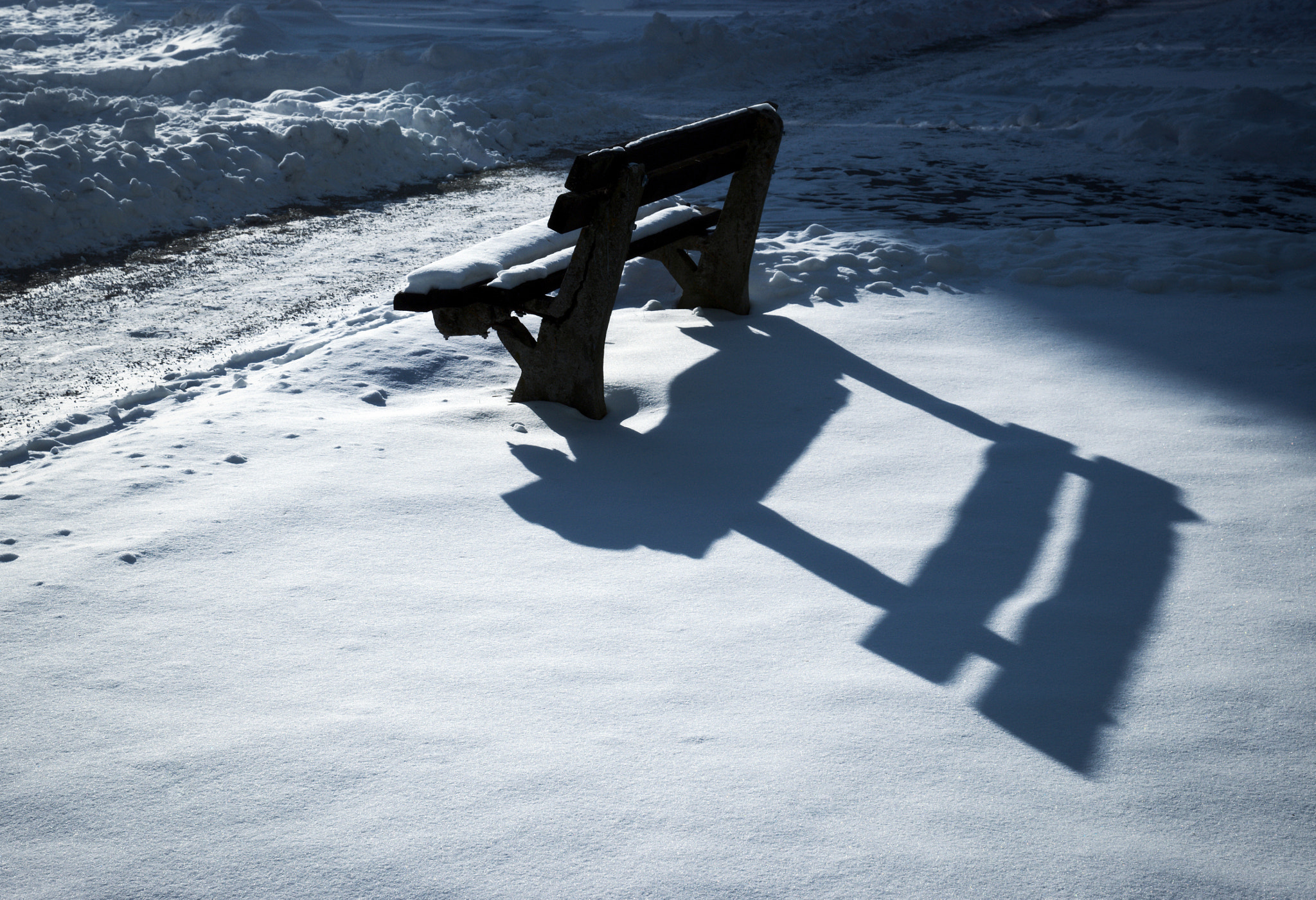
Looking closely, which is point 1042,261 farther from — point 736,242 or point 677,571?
point 677,571

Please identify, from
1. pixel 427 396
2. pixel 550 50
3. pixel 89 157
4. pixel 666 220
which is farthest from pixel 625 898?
pixel 550 50

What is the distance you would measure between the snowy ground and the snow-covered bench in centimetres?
24

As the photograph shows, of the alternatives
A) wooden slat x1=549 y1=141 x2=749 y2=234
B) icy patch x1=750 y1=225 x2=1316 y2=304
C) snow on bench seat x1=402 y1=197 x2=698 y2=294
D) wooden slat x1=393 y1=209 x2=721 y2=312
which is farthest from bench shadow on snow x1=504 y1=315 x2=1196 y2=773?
icy patch x1=750 y1=225 x2=1316 y2=304

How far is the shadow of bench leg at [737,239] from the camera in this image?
4.55 meters

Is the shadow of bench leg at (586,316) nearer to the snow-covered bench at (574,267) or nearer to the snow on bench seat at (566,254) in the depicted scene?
the snow-covered bench at (574,267)

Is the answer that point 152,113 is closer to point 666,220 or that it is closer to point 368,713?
point 666,220

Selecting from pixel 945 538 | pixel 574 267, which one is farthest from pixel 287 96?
pixel 945 538

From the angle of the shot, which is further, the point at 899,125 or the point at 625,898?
the point at 899,125

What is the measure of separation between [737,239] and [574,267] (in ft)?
4.52

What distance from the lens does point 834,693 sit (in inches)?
81.4

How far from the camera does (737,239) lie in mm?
4664

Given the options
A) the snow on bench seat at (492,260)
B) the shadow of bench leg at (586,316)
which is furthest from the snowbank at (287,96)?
the shadow of bench leg at (586,316)

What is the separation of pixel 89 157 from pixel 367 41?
9.51 metres

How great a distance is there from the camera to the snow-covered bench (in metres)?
3.40
